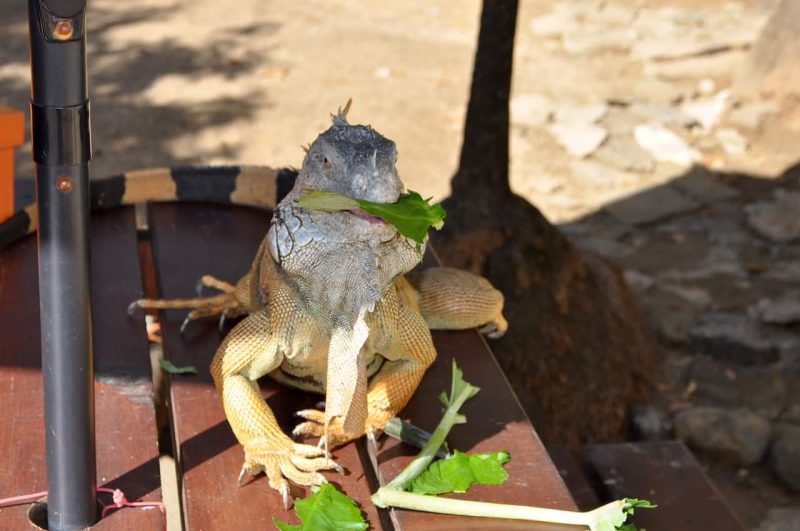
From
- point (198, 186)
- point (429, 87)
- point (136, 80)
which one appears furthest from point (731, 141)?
point (198, 186)

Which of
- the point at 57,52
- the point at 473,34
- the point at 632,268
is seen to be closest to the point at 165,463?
the point at 57,52

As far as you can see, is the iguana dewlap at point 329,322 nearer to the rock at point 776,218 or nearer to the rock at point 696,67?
the rock at point 776,218

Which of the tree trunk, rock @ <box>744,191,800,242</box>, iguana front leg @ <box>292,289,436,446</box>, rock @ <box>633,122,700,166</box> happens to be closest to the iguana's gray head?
iguana front leg @ <box>292,289,436,446</box>

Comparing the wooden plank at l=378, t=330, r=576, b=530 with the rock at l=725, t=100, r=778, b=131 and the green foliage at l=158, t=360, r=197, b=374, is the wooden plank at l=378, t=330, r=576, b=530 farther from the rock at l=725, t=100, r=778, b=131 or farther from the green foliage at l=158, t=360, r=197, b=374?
the rock at l=725, t=100, r=778, b=131

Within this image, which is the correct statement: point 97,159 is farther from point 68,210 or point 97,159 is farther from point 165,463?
point 68,210

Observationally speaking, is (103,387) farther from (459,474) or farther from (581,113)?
(581,113)

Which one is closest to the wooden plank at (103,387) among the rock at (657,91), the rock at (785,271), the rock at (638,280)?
the rock at (638,280)

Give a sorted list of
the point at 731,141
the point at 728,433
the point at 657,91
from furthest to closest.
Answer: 1. the point at 657,91
2. the point at 731,141
3. the point at 728,433
